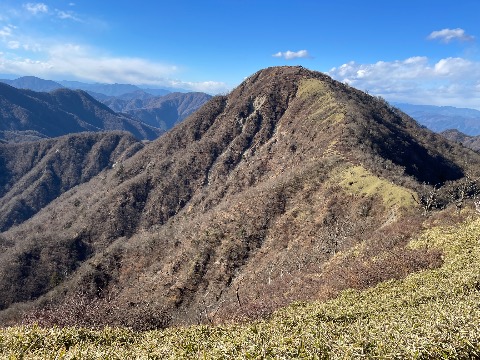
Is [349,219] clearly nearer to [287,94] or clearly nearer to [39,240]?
[287,94]

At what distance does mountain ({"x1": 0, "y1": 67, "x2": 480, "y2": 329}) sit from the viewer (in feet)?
129

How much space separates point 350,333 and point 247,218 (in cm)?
7323

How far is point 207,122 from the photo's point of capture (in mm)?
178500

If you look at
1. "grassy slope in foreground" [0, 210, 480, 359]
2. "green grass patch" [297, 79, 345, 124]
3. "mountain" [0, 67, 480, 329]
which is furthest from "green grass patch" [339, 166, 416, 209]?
"green grass patch" [297, 79, 345, 124]

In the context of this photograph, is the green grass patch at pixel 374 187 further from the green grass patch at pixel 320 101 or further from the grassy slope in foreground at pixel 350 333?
the green grass patch at pixel 320 101

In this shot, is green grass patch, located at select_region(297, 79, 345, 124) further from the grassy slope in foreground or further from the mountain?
the grassy slope in foreground

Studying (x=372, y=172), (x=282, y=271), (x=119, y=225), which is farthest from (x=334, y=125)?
(x=119, y=225)

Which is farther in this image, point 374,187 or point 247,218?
point 247,218

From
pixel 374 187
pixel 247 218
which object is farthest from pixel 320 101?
pixel 374 187

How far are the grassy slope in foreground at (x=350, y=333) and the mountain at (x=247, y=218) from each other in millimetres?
4082

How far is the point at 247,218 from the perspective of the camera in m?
86.4

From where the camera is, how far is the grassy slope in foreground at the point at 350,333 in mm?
10016

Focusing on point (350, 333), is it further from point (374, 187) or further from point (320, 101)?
point (320, 101)

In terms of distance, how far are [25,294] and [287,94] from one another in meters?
127
